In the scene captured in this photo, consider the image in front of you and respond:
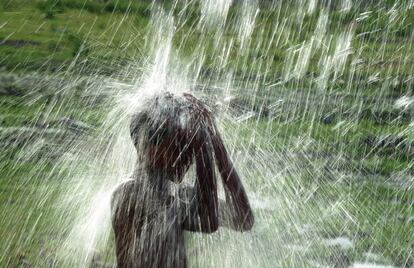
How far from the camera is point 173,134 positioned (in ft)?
6.09

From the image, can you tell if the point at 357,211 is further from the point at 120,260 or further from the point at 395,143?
the point at 120,260

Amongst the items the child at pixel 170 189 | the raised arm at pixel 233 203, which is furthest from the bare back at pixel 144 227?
the raised arm at pixel 233 203

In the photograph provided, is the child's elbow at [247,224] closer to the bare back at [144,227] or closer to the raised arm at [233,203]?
the raised arm at [233,203]

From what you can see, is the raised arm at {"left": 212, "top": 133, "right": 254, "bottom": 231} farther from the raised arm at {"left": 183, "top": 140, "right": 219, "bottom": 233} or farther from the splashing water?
the splashing water

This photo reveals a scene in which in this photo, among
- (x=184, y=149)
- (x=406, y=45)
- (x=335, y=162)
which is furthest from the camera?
(x=406, y=45)

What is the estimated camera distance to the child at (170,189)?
187cm

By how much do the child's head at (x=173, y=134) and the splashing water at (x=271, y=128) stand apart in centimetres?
10

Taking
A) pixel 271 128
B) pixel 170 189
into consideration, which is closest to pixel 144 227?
pixel 170 189

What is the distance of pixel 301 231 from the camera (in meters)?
3.51

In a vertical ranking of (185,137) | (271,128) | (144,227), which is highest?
(185,137)

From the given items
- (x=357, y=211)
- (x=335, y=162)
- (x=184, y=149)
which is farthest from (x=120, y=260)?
(x=335, y=162)

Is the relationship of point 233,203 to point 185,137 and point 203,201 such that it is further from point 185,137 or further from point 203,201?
point 185,137

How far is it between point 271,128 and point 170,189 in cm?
354

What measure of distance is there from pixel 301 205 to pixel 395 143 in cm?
188
